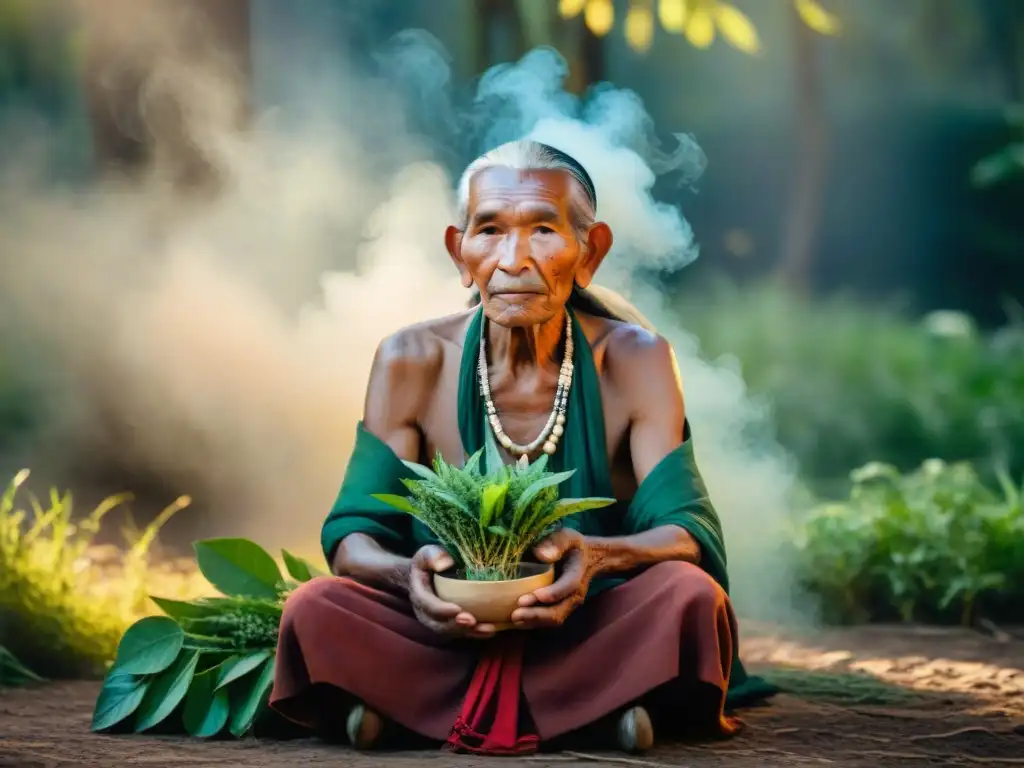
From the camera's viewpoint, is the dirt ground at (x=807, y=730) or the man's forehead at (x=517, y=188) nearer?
the dirt ground at (x=807, y=730)

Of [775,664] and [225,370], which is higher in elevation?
[225,370]

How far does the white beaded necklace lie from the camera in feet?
15.8

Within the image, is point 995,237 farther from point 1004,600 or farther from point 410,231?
point 410,231

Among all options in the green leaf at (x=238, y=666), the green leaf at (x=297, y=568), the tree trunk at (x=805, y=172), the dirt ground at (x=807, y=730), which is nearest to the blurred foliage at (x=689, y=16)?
the tree trunk at (x=805, y=172)

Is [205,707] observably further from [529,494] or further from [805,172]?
[805,172]

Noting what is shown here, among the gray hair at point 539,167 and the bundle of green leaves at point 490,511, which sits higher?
the gray hair at point 539,167

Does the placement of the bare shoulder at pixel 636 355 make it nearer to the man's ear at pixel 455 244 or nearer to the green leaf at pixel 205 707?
the man's ear at pixel 455 244

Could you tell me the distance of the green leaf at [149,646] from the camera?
16.2 ft

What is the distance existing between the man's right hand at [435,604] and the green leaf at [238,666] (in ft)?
2.56

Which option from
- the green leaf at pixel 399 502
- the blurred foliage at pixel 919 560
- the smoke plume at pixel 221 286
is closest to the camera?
the green leaf at pixel 399 502

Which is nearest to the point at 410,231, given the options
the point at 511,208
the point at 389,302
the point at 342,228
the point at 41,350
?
the point at 389,302

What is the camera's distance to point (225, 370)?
8.29 m

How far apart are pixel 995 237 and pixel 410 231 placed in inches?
154

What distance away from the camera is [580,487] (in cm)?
482
